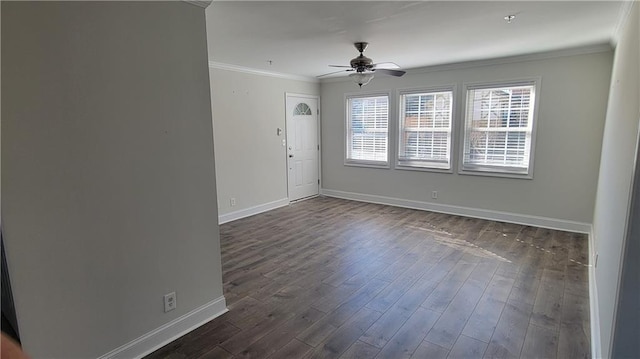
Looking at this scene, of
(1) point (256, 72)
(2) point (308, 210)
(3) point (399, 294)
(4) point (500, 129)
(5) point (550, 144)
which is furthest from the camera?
(2) point (308, 210)

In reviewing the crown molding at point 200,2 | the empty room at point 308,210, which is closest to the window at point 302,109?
the empty room at point 308,210

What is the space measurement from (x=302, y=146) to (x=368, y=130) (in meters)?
1.36

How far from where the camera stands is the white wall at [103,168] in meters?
1.63

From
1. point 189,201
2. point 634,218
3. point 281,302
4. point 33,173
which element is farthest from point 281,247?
point 634,218

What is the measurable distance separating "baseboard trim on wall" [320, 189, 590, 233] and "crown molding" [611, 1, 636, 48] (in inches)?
92.9

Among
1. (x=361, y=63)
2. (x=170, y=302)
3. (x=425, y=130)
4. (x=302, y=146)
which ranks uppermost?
(x=361, y=63)

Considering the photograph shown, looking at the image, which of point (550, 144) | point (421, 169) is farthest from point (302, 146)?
point (550, 144)

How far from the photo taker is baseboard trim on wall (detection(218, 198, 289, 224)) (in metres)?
5.19

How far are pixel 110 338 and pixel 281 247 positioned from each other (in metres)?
2.24

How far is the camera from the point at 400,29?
3227 mm

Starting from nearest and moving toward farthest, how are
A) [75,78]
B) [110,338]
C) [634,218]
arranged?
[634,218] → [75,78] → [110,338]

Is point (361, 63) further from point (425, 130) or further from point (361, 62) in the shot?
point (425, 130)

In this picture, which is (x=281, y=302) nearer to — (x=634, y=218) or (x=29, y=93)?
(x=29, y=93)

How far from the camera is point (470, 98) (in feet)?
16.9
